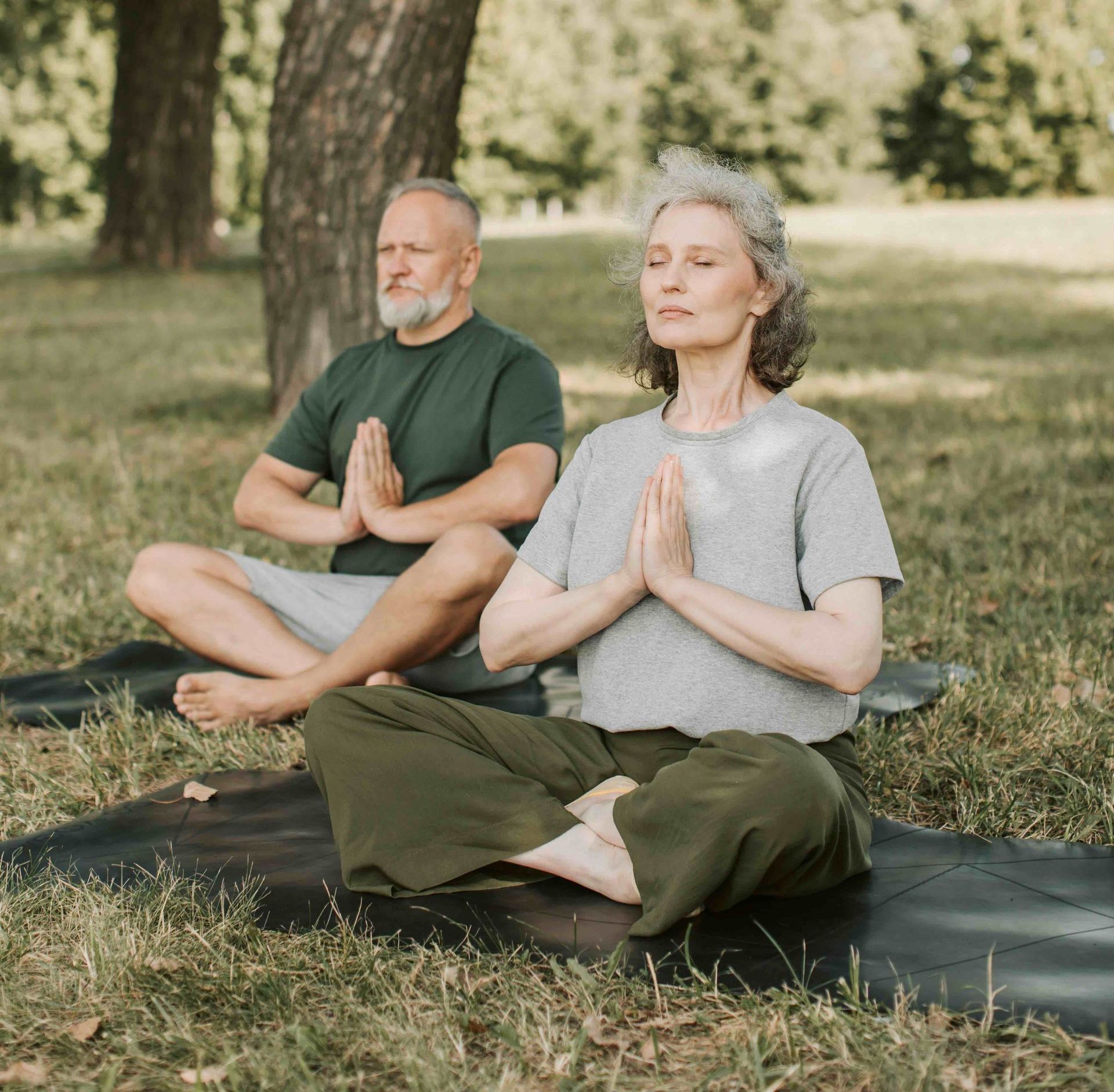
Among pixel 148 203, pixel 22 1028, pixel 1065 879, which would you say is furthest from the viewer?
pixel 148 203

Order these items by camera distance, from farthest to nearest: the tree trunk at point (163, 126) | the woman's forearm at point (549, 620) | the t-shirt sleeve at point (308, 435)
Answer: the tree trunk at point (163, 126), the t-shirt sleeve at point (308, 435), the woman's forearm at point (549, 620)

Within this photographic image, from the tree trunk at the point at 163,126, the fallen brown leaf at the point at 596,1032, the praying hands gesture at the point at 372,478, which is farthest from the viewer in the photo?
the tree trunk at the point at 163,126

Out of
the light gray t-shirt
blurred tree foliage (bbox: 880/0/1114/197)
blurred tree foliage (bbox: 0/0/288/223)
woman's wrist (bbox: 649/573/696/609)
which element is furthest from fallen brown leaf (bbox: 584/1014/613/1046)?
blurred tree foliage (bbox: 880/0/1114/197)

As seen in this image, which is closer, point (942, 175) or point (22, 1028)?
point (22, 1028)

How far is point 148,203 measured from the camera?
17922 millimetres

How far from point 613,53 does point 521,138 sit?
22.0 ft

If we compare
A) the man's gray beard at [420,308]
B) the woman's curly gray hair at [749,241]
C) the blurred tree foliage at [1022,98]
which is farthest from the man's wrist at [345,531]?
the blurred tree foliage at [1022,98]

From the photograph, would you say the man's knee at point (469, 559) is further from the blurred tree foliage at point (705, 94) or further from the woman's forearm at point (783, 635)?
the blurred tree foliage at point (705, 94)

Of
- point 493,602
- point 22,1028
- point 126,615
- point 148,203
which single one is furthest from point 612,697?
point 148,203

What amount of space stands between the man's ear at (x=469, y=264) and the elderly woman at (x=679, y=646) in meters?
1.25

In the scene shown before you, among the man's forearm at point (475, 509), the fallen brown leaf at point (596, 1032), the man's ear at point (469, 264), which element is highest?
the man's ear at point (469, 264)

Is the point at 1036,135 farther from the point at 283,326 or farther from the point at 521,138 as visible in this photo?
the point at 283,326

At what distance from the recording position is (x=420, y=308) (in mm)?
4094

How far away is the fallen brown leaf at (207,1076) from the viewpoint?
2.06 m
